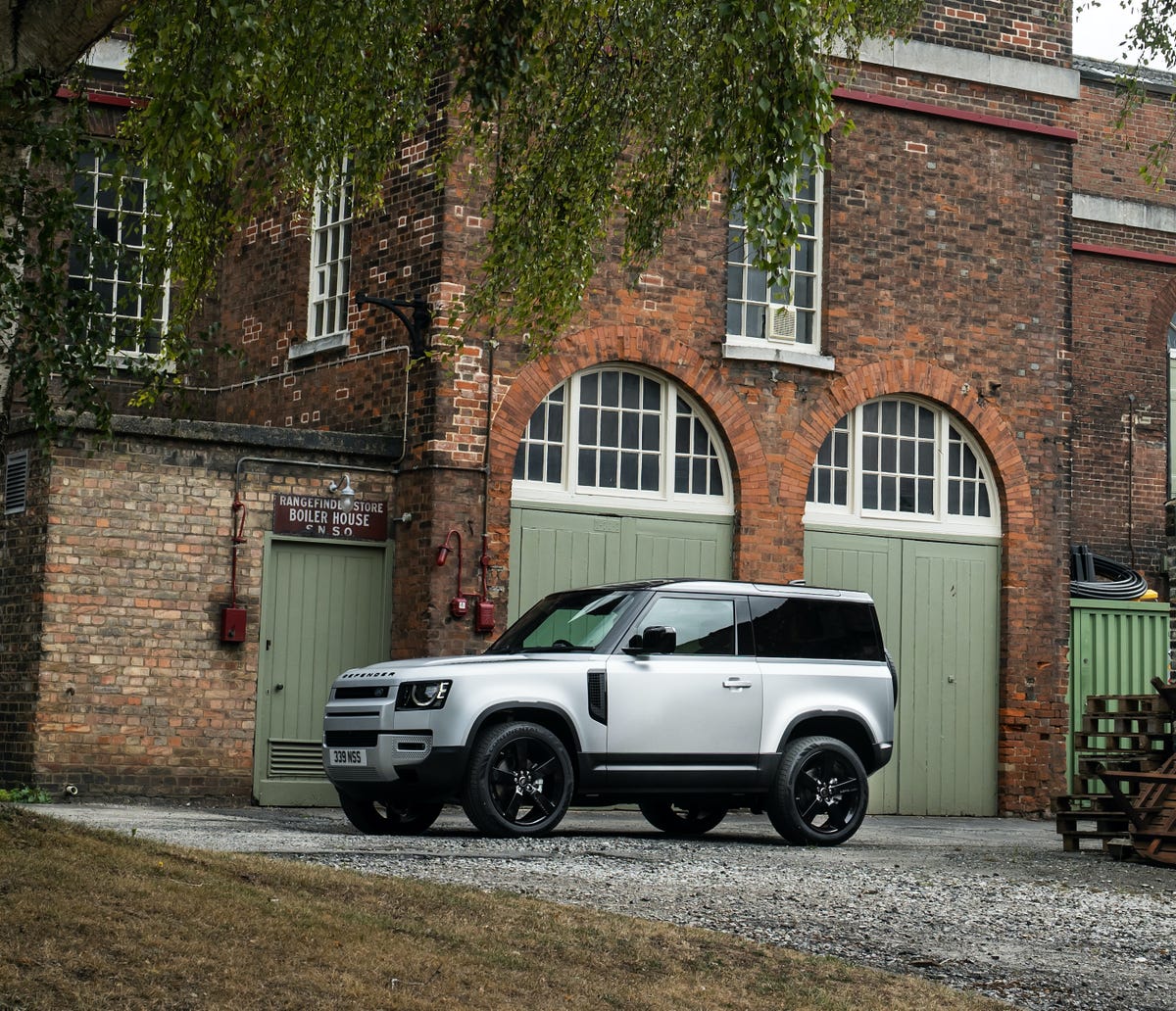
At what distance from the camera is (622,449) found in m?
18.3

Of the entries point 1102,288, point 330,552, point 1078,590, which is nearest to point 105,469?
point 330,552

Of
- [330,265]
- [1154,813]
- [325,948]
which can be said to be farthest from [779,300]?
[325,948]

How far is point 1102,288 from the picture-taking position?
83.8 ft

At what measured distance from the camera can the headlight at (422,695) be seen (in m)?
12.5

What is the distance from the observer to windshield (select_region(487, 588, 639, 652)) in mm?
13375

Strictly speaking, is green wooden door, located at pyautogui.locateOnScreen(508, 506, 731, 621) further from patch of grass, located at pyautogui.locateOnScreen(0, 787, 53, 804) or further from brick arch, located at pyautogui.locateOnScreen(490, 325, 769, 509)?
patch of grass, located at pyautogui.locateOnScreen(0, 787, 53, 804)

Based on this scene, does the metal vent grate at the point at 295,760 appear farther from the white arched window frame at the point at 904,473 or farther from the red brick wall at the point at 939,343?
the white arched window frame at the point at 904,473

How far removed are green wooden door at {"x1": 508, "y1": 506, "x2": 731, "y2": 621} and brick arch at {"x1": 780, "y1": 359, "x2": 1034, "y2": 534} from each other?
2.97 feet

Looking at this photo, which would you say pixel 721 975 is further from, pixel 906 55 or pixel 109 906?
pixel 906 55

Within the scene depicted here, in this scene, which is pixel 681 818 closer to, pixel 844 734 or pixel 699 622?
pixel 844 734

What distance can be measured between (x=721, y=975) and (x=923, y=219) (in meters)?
13.2

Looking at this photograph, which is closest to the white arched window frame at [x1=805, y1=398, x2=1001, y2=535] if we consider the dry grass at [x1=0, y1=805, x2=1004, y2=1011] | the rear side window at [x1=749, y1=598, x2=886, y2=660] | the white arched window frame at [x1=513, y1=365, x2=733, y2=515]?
the white arched window frame at [x1=513, y1=365, x2=733, y2=515]

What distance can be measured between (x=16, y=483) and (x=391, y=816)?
5.25 metres

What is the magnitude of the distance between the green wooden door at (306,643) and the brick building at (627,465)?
3 cm
